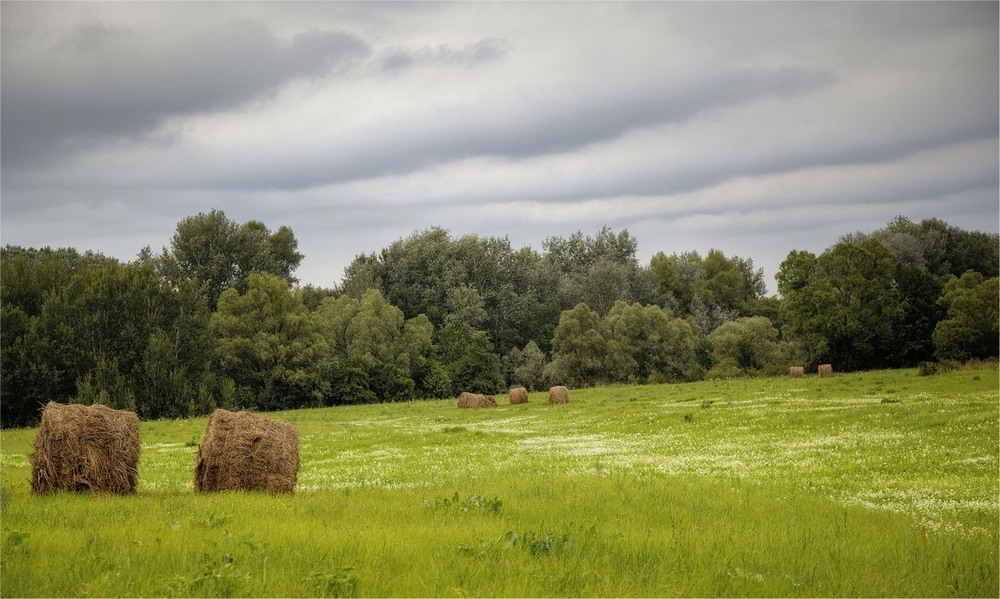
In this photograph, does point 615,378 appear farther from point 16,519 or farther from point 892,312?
point 16,519

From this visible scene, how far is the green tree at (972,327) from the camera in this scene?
65250 mm

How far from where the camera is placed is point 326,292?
12038 cm

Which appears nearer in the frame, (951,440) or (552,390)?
(951,440)

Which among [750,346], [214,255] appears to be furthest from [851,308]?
[214,255]

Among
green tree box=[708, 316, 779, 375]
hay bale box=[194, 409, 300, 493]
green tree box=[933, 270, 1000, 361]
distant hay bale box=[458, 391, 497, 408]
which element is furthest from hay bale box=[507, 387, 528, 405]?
hay bale box=[194, 409, 300, 493]

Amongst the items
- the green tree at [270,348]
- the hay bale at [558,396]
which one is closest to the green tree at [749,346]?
the hay bale at [558,396]

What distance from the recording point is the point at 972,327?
65.4 meters

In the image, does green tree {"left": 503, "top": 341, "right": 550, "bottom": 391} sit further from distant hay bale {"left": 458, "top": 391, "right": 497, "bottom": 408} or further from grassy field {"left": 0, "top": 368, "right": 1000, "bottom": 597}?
grassy field {"left": 0, "top": 368, "right": 1000, "bottom": 597}

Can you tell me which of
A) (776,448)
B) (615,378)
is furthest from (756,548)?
(615,378)

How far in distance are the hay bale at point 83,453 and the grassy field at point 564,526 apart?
2.37 ft

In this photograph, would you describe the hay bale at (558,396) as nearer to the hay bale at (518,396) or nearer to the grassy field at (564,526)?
the hay bale at (518,396)

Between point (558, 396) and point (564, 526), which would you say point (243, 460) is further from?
point (558, 396)

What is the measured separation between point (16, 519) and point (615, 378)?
3451 inches

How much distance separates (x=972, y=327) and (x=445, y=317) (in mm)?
68187
